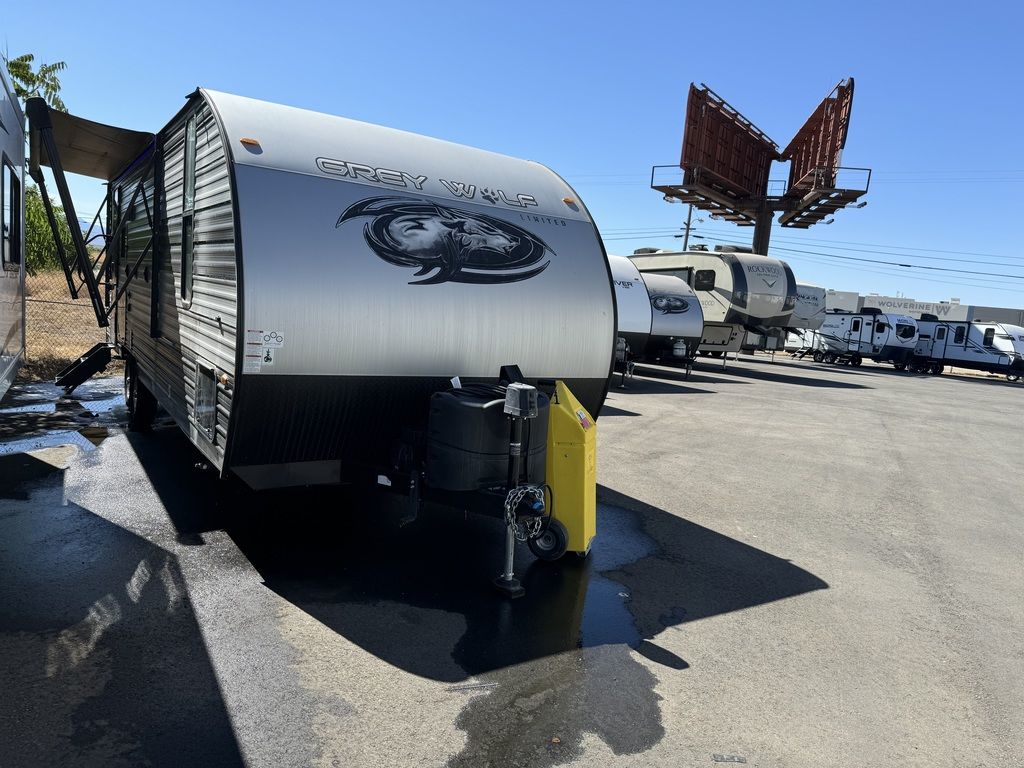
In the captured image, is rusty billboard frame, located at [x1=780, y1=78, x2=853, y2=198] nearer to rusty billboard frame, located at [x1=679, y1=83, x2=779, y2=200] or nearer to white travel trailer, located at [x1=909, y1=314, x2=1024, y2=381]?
rusty billboard frame, located at [x1=679, y1=83, x2=779, y2=200]

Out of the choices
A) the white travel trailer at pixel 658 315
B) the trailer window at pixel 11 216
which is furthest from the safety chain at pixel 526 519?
the white travel trailer at pixel 658 315

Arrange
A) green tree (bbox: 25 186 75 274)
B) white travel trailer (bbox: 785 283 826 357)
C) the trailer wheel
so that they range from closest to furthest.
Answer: the trailer wheel < green tree (bbox: 25 186 75 274) < white travel trailer (bbox: 785 283 826 357)

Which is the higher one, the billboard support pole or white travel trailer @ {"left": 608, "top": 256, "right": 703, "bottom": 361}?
the billboard support pole

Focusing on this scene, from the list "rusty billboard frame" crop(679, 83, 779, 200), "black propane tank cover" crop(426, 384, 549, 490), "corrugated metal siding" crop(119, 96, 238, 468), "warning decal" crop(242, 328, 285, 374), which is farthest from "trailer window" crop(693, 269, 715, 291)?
"warning decal" crop(242, 328, 285, 374)

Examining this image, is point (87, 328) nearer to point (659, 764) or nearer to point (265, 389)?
point (265, 389)

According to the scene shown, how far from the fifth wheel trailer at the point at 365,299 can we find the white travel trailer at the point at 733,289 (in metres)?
16.7

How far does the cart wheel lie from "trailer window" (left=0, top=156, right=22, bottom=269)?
4.86 m

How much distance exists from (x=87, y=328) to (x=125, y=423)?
10.2 metres

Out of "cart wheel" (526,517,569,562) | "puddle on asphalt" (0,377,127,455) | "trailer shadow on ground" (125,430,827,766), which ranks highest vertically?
"cart wheel" (526,517,569,562)

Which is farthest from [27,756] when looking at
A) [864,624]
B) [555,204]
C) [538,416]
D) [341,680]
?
[555,204]

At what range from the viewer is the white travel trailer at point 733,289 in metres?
21.9

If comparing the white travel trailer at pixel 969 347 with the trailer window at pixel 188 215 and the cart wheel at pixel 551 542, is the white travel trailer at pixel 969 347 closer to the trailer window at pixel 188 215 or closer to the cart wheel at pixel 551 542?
the cart wheel at pixel 551 542

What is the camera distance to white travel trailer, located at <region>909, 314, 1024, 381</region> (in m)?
31.2

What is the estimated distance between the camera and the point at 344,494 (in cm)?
662
